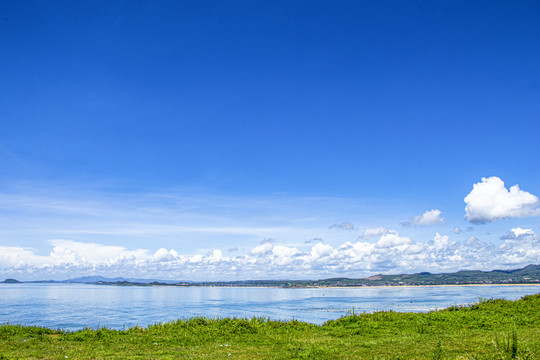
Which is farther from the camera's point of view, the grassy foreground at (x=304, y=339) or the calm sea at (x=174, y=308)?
the calm sea at (x=174, y=308)

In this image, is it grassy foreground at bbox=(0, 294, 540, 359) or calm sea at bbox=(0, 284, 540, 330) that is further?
calm sea at bbox=(0, 284, 540, 330)

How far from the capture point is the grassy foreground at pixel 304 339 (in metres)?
14.8

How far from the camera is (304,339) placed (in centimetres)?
1920

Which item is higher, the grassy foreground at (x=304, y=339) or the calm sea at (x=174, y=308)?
the grassy foreground at (x=304, y=339)

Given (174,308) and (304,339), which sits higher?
(304,339)

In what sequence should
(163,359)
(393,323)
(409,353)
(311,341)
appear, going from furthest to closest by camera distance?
1. (393,323)
2. (311,341)
3. (409,353)
4. (163,359)

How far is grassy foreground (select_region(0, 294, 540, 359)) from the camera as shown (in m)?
14.8

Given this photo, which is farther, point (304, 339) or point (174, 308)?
point (174, 308)

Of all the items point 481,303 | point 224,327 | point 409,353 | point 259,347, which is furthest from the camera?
point 481,303

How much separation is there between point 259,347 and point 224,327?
17.4 ft

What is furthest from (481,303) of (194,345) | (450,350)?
(194,345)

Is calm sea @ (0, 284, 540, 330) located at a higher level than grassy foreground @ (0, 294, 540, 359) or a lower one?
lower

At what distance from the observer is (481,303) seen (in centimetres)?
3098

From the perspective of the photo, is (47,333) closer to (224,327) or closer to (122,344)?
(122,344)
